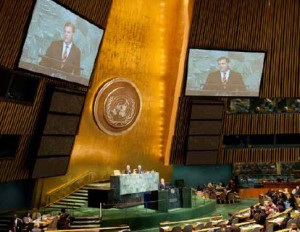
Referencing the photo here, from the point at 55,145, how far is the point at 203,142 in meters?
7.94

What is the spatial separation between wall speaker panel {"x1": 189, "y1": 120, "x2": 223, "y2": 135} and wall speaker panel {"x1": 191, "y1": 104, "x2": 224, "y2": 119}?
0.99 feet

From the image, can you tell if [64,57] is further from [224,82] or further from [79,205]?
[224,82]

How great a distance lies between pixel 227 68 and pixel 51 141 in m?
9.18

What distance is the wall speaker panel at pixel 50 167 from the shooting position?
14.3 meters

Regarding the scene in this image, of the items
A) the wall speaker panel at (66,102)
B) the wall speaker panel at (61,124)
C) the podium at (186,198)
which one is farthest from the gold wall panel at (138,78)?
the podium at (186,198)

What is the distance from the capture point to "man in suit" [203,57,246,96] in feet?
61.3

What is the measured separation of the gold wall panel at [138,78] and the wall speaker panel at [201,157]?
4.97 feet

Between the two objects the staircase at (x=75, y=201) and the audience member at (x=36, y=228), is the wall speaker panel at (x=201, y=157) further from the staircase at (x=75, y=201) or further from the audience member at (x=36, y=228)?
the audience member at (x=36, y=228)

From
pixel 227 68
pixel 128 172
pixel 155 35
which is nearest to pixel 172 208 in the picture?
pixel 128 172

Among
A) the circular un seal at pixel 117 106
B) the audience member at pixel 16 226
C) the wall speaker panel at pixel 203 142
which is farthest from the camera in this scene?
the wall speaker panel at pixel 203 142

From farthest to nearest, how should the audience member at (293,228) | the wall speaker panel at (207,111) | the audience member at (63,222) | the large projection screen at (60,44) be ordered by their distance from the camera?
1. the wall speaker panel at (207,111)
2. the audience member at (63,222)
3. the large projection screen at (60,44)
4. the audience member at (293,228)

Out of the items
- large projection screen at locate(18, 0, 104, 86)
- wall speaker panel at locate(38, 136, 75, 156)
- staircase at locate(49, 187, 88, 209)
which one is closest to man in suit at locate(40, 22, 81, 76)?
large projection screen at locate(18, 0, 104, 86)

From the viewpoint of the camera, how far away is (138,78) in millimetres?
19312

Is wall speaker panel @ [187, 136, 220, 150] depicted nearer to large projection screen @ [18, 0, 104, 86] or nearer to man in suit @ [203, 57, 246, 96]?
man in suit @ [203, 57, 246, 96]
